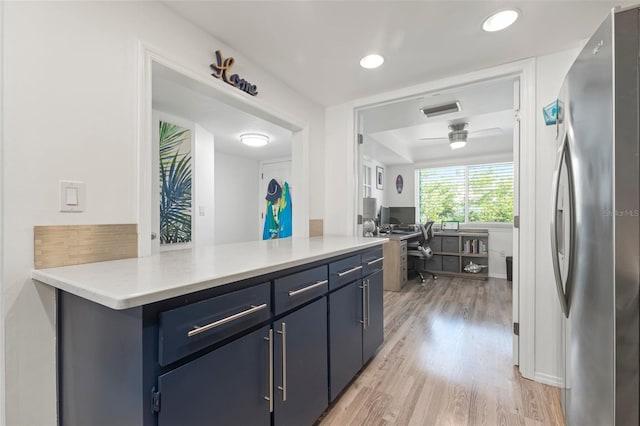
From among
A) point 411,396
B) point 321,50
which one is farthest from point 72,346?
point 321,50

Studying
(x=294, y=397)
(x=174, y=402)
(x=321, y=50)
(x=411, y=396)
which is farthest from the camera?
(x=321, y=50)

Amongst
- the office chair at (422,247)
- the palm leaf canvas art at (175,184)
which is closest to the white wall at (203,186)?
the palm leaf canvas art at (175,184)

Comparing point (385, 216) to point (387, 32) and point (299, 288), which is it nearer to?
point (387, 32)

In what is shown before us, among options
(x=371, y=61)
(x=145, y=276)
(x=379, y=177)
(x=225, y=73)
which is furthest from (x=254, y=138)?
(x=145, y=276)

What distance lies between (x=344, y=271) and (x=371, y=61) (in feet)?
4.84

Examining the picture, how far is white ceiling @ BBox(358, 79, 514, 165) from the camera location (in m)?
2.53

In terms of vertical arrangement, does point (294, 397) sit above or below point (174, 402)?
below

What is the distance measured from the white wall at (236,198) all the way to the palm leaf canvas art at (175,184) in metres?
1.68

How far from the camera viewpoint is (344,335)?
1.65 m

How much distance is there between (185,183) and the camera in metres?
3.10

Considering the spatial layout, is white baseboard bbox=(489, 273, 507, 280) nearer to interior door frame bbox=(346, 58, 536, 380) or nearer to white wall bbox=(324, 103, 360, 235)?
interior door frame bbox=(346, 58, 536, 380)

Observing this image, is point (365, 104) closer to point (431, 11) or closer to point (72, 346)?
point (431, 11)

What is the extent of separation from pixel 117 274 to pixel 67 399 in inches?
21.6

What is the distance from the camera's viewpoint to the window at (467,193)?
192 inches
